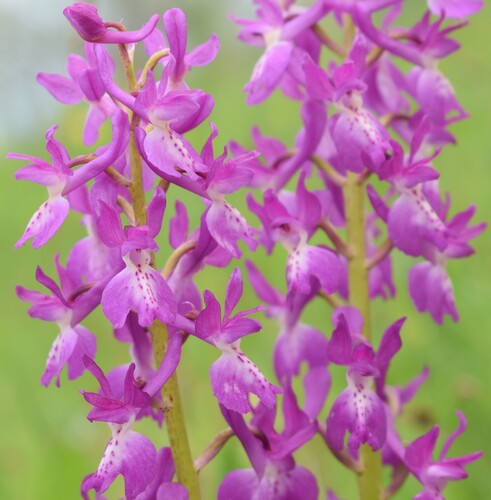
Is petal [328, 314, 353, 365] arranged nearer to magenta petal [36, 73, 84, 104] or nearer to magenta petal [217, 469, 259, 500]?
magenta petal [217, 469, 259, 500]

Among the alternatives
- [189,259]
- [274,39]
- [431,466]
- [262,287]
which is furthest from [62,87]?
[431,466]

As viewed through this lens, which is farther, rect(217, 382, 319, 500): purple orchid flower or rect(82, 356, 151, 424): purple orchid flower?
rect(217, 382, 319, 500): purple orchid flower

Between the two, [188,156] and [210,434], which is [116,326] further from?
[210,434]

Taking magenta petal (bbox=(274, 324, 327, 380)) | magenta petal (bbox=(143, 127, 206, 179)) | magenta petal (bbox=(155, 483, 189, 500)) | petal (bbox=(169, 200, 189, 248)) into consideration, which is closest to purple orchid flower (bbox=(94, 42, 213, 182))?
magenta petal (bbox=(143, 127, 206, 179))

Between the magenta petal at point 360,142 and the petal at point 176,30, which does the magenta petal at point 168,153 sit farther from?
the magenta petal at point 360,142

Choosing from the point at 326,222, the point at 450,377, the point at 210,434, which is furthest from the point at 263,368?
the point at 326,222
